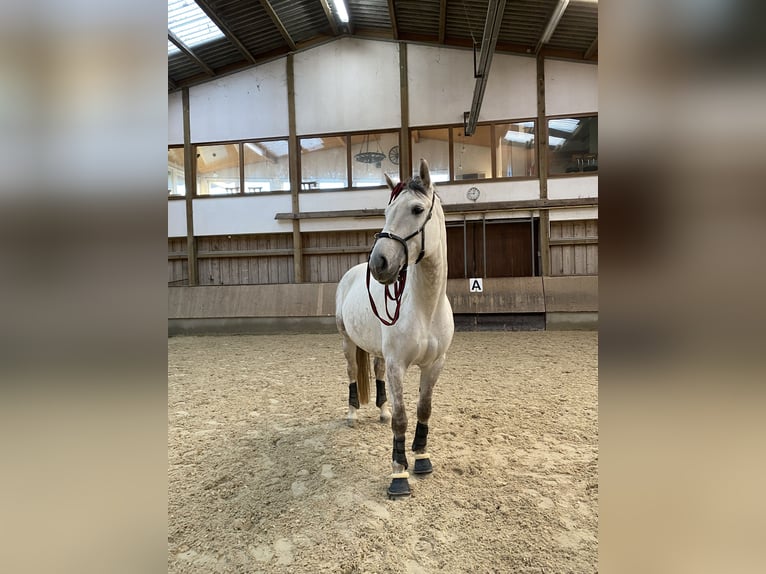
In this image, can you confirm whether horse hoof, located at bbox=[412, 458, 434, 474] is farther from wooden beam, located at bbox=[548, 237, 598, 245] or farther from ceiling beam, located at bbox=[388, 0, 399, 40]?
ceiling beam, located at bbox=[388, 0, 399, 40]

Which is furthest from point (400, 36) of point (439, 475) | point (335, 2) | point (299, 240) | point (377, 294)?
point (439, 475)

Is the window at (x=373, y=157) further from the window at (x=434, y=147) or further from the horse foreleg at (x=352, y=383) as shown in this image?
the horse foreleg at (x=352, y=383)

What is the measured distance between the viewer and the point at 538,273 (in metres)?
7.10

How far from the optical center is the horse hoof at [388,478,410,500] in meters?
1.80

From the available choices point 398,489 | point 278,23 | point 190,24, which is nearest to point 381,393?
point 398,489

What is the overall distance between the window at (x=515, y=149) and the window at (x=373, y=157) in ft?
6.03

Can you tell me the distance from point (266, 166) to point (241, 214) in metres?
1.05

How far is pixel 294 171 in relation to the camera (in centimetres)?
742

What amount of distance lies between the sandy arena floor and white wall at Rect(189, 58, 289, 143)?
5.57 metres

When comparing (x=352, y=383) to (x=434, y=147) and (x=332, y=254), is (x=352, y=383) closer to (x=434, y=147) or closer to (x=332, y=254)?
(x=332, y=254)

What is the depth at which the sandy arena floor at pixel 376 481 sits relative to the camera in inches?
56.7

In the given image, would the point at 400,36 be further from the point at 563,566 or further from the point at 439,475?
the point at 563,566
